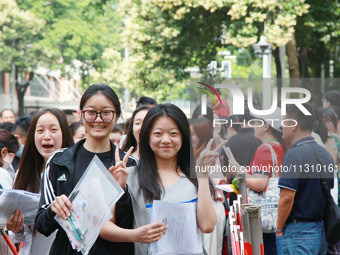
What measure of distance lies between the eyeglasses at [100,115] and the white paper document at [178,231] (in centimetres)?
67

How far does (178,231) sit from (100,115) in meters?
0.88

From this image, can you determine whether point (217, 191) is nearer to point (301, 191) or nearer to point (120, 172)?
point (301, 191)

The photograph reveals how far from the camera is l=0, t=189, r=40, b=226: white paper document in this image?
4.22m

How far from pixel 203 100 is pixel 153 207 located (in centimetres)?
161

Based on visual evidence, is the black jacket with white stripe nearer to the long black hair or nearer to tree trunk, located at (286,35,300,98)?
the long black hair

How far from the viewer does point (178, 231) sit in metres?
3.79

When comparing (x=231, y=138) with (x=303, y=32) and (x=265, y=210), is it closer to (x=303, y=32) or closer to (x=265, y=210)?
(x=265, y=210)

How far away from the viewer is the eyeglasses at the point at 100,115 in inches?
156

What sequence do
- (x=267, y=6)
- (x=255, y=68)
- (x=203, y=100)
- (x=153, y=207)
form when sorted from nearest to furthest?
(x=153, y=207) → (x=203, y=100) → (x=267, y=6) → (x=255, y=68)

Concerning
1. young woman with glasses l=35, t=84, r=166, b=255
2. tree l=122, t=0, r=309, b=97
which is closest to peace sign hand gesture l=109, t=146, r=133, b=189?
young woman with glasses l=35, t=84, r=166, b=255

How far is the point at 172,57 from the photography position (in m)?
19.3

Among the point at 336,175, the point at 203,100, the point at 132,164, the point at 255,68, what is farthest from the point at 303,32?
the point at 255,68

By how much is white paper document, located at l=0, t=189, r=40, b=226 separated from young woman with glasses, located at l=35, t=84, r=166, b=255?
425 millimetres

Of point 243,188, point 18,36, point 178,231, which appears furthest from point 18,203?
point 18,36
